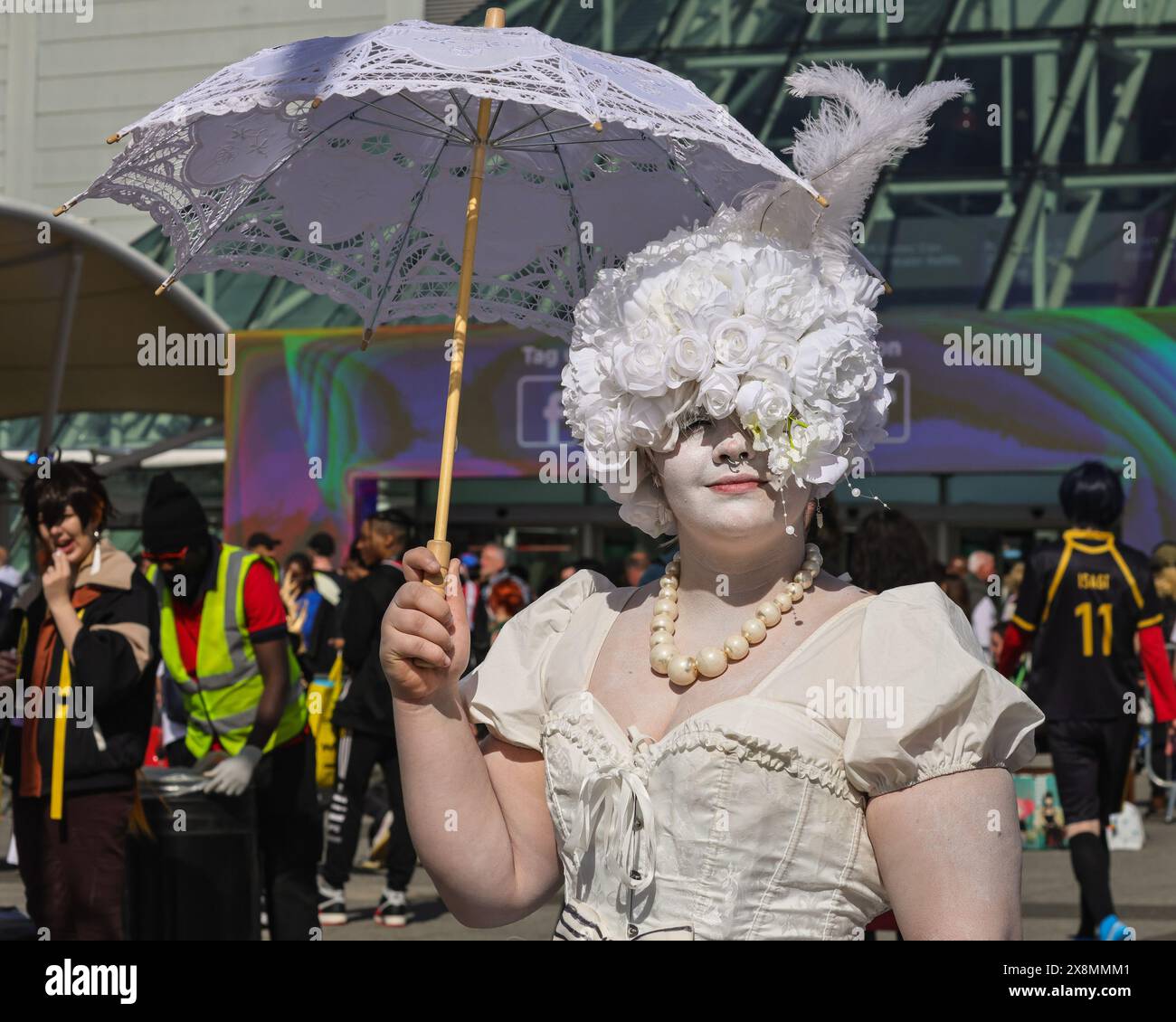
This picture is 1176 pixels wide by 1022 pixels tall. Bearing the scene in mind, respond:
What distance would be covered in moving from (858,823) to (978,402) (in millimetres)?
11116

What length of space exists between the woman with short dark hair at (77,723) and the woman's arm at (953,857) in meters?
3.21

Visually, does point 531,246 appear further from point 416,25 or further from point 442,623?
point 442,623

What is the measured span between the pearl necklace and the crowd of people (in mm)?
2831

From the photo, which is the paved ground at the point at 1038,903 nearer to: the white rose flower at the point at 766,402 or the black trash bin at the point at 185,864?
the black trash bin at the point at 185,864

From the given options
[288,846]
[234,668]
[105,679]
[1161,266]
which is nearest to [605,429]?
[105,679]

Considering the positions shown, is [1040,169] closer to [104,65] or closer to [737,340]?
[104,65]

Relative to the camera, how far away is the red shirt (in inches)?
210

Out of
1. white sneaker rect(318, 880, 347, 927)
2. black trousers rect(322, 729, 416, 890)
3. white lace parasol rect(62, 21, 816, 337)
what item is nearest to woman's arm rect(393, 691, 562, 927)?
white lace parasol rect(62, 21, 816, 337)

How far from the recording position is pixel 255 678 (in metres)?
5.43

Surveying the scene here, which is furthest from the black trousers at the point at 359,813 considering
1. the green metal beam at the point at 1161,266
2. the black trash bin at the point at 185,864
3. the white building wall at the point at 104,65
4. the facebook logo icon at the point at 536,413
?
the white building wall at the point at 104,65

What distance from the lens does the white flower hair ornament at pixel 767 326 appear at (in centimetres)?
219

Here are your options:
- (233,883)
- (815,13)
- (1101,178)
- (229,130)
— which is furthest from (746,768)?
(815,13)

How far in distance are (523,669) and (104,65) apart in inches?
874

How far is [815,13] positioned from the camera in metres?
17.5
